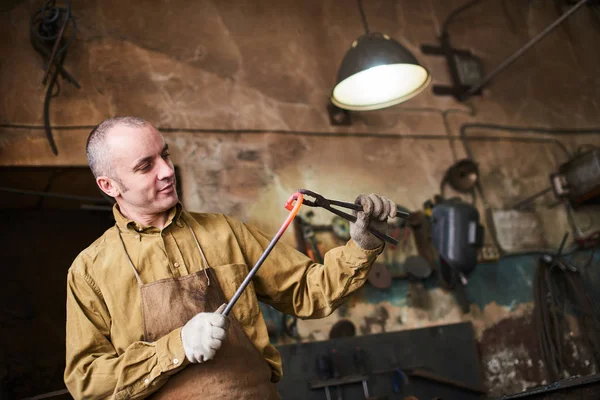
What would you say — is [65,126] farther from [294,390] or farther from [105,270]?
[294,390]

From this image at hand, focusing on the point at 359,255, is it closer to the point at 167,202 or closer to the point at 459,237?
the point at 167,202

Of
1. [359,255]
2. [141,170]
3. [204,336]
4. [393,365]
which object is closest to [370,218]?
[359,255]

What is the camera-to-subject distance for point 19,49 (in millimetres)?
3658

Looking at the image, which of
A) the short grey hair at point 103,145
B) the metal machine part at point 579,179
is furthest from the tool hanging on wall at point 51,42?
the metal machine part at point 579,179

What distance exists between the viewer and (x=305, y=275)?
236cm

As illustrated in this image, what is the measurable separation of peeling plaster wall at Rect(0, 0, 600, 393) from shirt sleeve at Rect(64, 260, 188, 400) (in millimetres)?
1810

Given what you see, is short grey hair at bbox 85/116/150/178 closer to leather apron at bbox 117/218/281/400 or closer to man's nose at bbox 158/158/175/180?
man's nose at bbox 158/158/175/180

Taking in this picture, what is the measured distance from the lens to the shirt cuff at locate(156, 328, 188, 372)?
188 cm

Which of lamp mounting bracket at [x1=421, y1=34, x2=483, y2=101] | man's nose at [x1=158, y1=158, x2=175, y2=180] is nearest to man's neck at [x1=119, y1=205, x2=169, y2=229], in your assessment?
man's nose at [x1=158, y1=158, x2=175, y2=180]

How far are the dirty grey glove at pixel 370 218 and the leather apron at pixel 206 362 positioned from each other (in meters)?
0.54

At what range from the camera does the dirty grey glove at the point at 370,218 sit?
2131 mm

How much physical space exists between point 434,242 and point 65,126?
2550mm

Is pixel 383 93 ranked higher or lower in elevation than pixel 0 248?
higher

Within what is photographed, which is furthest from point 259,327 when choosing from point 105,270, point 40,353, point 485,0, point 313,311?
point 485,0
